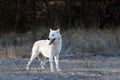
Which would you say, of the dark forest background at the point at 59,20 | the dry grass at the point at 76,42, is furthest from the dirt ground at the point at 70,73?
the dark forest background at the point at 59,20

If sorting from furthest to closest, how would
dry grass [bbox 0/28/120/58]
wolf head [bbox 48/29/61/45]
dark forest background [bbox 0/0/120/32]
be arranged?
dark forest background [bbox 0/0/120/32], dry grass [bbox 0/28/120/58], wolf head [bbox 48/29/61/45]

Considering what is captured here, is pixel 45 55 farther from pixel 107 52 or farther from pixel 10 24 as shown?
pixel 10 24

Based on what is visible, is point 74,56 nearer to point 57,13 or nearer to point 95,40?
point 95,40

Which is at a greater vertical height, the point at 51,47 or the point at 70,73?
the point at 51,47

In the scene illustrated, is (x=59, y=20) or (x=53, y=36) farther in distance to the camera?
(x=59, y=20)

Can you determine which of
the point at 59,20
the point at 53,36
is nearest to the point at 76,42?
the point at 59,20

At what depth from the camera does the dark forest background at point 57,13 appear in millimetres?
31500

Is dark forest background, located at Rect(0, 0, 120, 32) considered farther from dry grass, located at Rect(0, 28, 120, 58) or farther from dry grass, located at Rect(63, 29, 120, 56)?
dry grass, located at Rect(63, 29, 120, 56)

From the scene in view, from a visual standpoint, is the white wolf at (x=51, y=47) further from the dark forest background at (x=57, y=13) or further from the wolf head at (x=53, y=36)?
the dark forest background at (x=57, y=13)

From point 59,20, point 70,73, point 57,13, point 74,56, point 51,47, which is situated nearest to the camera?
point 70,73

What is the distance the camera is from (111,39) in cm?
2561

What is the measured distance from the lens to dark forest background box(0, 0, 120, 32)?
3150 cm

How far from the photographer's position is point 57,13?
3228 centimetres

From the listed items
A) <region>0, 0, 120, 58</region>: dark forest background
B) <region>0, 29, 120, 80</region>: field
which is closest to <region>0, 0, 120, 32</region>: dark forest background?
<region>0, 0, 120, 58</region>: dark forest background
